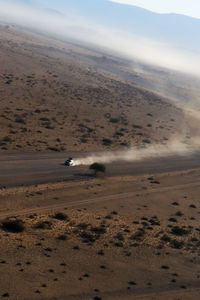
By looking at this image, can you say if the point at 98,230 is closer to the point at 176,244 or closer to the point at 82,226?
the point at 82,226

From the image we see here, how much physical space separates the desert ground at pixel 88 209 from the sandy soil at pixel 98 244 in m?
0.08

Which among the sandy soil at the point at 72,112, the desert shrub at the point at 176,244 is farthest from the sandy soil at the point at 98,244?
the sandy soil at the point at 72,112

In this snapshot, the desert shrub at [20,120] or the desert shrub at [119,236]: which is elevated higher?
the desert shrub at [20,120]

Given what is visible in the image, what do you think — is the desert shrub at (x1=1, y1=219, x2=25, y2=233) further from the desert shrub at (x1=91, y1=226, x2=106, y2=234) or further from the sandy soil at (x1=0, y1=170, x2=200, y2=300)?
the desert shrub at (x1=91, y1=226, x2=106, y2=234)

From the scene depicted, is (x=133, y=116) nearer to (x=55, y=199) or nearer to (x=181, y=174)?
(x=181, y=174)

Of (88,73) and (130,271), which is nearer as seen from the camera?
(130,271)

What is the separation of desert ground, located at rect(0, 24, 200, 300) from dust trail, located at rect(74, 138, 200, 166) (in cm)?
206

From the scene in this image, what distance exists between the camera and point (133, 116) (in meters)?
105

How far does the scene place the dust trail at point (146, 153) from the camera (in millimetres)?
66938

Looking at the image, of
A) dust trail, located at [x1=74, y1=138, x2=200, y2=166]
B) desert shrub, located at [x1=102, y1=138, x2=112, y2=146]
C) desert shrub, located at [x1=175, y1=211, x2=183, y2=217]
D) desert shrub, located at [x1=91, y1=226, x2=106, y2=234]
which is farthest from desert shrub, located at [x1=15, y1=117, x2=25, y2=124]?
desert shrub, located at [x1=91, y1=226, x2=106, y2=234]

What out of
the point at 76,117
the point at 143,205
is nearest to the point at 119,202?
the point at 143,205

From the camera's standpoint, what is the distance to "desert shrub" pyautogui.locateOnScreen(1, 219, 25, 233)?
3628 cm

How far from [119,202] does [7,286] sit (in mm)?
22634

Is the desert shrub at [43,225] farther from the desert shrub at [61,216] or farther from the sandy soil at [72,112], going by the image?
the sandy soil at [72,112]
